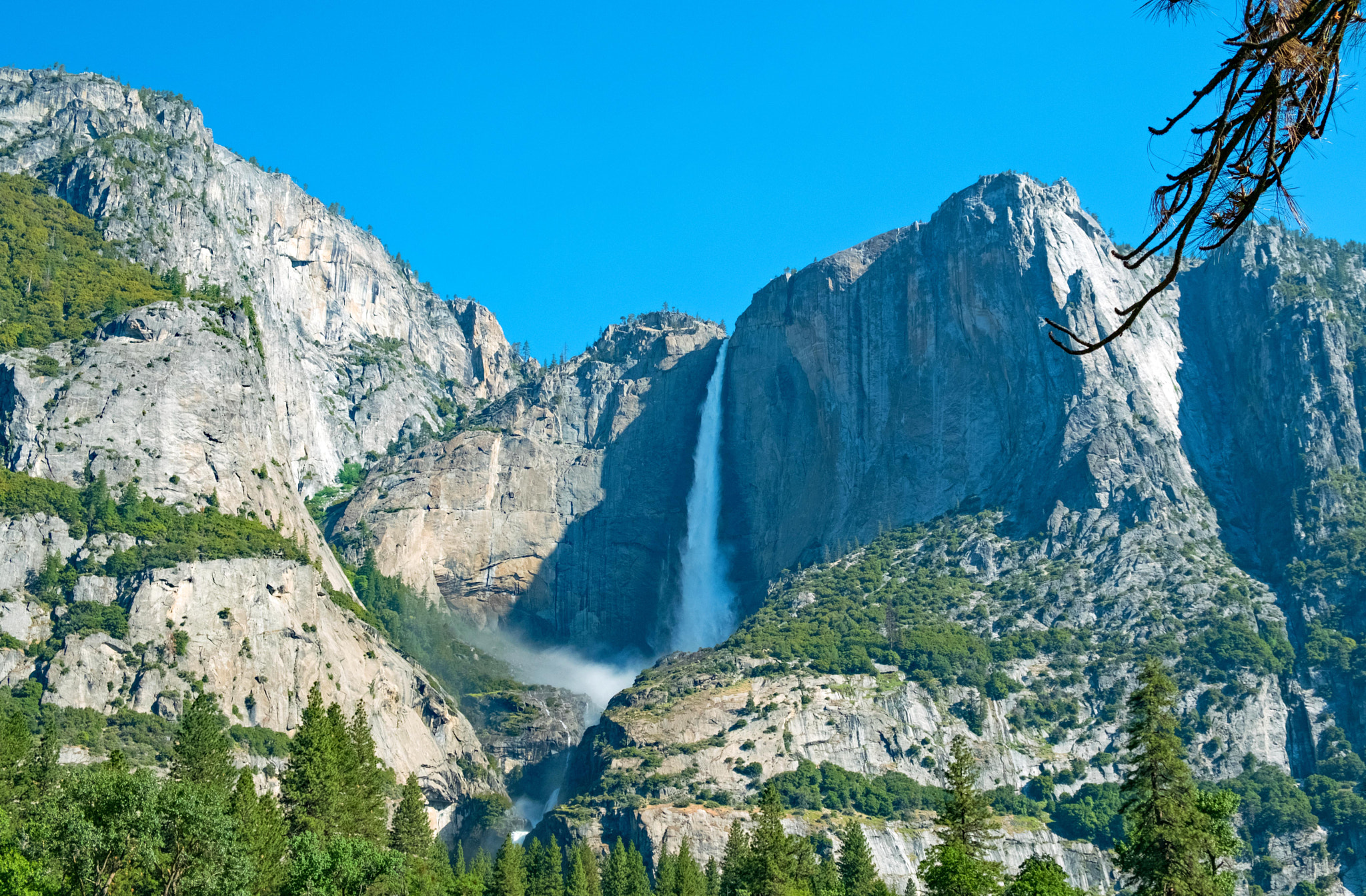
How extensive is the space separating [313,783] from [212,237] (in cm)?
12161

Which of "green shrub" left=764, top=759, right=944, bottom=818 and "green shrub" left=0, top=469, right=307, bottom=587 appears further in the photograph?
"green shrub" left=764, top=759, right=944, bottom=818

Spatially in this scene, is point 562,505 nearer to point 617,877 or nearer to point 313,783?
point 617,877

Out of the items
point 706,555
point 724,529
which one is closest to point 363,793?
point 706,555

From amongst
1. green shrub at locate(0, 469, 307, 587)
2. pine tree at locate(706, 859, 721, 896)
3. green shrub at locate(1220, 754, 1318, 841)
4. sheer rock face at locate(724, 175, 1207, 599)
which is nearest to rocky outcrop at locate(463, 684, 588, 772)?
green shrub at locate(0, 469, 307, 587)

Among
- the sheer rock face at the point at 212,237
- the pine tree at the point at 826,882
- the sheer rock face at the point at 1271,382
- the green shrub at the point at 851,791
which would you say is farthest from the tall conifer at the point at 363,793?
the sheer rock face at the point at 1271,382

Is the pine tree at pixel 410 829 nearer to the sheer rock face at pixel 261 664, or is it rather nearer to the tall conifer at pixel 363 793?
the tall conifer at pixel 363 793

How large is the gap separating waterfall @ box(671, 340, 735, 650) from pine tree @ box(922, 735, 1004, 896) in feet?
361

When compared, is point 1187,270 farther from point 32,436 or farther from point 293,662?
point 32,436

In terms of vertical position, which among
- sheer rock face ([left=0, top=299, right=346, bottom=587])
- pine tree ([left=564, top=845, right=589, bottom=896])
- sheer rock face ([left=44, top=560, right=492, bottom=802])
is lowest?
pine tree ([left=564, top=845, right=589, bottom=896])

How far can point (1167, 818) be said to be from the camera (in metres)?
40.2

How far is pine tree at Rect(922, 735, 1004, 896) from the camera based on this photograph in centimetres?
4575

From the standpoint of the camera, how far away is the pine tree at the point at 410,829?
239 feet

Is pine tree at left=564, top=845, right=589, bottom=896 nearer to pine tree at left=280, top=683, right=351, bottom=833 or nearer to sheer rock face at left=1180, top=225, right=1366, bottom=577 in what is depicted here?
pine tree at left=280, top=683, right=351, bottom=833

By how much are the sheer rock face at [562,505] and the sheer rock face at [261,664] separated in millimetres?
39561
